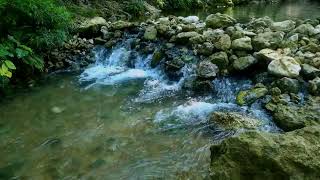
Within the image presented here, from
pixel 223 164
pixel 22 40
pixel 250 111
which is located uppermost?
pixel 22 40

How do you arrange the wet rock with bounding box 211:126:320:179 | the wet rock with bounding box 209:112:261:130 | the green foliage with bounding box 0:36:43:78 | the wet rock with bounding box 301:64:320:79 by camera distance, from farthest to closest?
the wet rock with bounding box 301:64:320:79
the green foliage with bounding box 0:36:43:78
the wet rock with bounding box 209:112:261:130
the wet rock with bounding box 211:126:320:179

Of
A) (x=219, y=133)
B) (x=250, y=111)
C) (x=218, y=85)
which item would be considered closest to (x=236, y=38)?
(x=218, y=85)

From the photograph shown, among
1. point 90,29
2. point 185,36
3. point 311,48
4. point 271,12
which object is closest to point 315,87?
point 311,48

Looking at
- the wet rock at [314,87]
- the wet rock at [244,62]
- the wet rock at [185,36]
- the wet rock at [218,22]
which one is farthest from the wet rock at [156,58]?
the wet rock at [314,87]

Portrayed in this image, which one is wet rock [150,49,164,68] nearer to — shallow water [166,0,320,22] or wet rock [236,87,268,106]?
wet rock [236,87,268,106]

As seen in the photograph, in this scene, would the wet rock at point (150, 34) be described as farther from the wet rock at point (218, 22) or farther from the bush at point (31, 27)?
the bush at point (31, 27)

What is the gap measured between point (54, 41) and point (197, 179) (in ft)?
13.9

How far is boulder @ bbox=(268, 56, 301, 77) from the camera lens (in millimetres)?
6016

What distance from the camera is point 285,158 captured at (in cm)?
303

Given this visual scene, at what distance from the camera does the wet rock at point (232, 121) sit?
5.05 m

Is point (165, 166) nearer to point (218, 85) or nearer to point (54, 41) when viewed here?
point (218, 85)

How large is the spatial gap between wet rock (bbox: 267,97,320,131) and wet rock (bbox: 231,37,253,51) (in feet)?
5.71

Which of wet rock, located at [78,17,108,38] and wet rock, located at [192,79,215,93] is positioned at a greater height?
wet rock, located at [78,17,108,38]

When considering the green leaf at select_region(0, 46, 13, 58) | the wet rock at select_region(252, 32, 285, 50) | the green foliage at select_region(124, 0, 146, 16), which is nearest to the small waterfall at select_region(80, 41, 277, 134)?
the wet rock at select_region(252, 32, 285, 50)
